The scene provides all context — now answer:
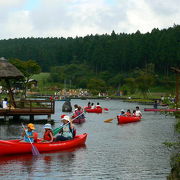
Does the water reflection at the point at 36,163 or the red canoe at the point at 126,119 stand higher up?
the red canoe at the point at 126,119

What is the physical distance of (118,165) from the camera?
22.1 m

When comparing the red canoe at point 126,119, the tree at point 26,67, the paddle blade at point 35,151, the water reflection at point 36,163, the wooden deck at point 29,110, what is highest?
the tree at point 26,67

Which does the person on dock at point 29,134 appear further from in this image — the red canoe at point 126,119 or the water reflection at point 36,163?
the red canoe at point 126,119

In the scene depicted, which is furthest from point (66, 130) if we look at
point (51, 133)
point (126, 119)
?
point (126, 119)

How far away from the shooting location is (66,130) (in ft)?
87.8

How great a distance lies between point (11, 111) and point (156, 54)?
10575 cm

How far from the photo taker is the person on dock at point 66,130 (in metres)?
26.4

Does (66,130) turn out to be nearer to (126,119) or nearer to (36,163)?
(36,163)

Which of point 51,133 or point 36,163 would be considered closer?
point 36,163

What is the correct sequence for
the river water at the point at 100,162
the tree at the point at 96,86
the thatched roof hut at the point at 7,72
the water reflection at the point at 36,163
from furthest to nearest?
the tree at the point at 96,86 → the thatched roof hut at the point at 7,72 → the water reflection at the point at 36,163 → the river water at the point at 100,162

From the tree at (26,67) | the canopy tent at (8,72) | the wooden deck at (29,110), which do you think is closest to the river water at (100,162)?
the wooden deck at (29,110)

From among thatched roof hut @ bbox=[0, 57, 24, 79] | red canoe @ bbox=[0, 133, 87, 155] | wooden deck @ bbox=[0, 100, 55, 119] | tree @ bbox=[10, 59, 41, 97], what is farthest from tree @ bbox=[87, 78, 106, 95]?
red canoe @ bbox=[0, 133, 87, 155]

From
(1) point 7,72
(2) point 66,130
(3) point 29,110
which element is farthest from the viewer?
(1) point 7,72

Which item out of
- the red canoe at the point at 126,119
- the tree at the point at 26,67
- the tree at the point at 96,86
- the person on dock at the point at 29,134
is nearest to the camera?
the person on dock at the point at 29,134
